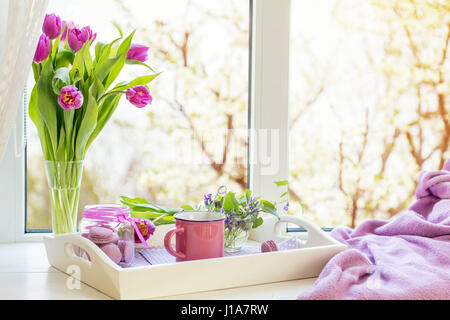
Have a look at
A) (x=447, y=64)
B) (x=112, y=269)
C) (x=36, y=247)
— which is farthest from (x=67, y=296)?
(x=447, y=64)

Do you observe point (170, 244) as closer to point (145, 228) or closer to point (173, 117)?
point (145, 228)

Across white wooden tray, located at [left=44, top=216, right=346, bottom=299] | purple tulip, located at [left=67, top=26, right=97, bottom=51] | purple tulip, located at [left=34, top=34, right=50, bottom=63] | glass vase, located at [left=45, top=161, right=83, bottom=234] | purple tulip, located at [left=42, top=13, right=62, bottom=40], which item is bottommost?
white wooden tray, located at [left=44, top=216, right=346, bottom=299]

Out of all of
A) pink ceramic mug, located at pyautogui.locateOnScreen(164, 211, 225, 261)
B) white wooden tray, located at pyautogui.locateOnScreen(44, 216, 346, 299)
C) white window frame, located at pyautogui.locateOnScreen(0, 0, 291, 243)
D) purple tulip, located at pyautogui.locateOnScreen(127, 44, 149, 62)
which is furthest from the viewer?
white window frame, located at pyautogui.locateOnScreen(0, 0, 291, 243)

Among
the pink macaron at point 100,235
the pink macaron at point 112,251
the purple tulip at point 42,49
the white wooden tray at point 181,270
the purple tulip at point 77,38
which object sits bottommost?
the white wooden tray at point 181,270

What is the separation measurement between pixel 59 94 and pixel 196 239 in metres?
0.48

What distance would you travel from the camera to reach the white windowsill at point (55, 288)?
1038 millimetres

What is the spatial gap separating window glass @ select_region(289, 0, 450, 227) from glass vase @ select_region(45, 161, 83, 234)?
0.71 metres

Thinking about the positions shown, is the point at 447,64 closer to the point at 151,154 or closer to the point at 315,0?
the point at 315,0

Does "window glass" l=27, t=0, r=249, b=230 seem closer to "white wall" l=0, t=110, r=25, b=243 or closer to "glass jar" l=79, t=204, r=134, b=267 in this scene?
"white wall" l=0, t=110, r=25, b=243

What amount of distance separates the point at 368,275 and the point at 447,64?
968 millimetres

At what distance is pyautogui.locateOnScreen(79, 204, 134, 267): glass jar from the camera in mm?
1126

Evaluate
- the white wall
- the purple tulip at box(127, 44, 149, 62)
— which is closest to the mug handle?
the purple tulip at box(127, 44, 149, 62)

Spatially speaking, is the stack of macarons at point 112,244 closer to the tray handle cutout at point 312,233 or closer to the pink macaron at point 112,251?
the pink macaron at point 112,251

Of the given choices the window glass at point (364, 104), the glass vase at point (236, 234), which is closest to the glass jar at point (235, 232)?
the glass vase at point (236, 234)
